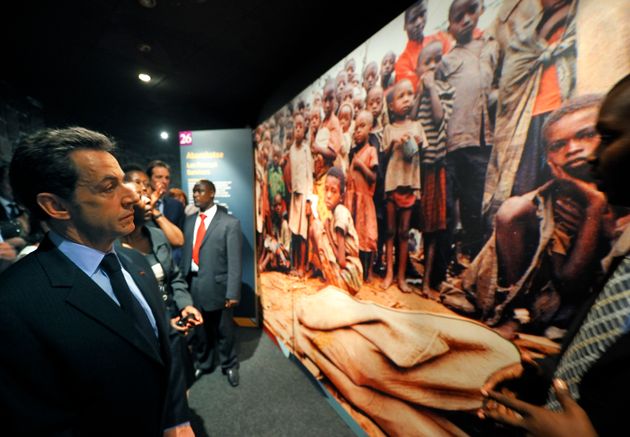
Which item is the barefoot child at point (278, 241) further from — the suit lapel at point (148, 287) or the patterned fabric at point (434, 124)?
the patterned fabric at point (434, 124)

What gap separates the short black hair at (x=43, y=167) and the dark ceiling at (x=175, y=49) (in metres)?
2.03

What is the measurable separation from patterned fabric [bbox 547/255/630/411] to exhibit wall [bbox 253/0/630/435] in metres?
0.39

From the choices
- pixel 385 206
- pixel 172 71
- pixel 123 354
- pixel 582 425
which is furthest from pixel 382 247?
pixel 172 71

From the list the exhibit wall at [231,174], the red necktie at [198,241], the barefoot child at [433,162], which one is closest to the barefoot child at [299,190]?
the red necktie at [198,241]

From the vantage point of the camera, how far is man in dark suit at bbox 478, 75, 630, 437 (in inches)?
23.4

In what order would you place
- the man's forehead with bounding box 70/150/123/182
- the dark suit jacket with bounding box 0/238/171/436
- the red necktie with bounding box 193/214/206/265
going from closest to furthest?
the dark suit jacket with bounding box 0/238/171/436 → the man's forehead with bounding box 70/150/123/182 → the red necktie with bounding box 193/214/206/265

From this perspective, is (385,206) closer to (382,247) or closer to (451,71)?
(382,247)

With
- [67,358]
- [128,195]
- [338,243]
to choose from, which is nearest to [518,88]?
[338,243]

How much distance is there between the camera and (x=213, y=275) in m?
3.06

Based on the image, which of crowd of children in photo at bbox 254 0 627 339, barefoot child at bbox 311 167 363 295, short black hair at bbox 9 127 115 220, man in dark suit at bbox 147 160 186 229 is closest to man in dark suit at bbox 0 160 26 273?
man in dark suit at bbox 147 160 186 229

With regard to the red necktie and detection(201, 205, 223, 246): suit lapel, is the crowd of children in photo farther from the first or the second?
the red necktie

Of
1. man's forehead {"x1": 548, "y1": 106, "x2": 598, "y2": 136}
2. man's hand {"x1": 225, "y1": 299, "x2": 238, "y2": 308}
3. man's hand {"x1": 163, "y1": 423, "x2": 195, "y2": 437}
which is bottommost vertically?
man's hand {"x1": 225, "y1": 299, "x2": 238, "y2": 308}

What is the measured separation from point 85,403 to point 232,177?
12.2 feet

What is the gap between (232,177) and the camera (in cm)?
425
